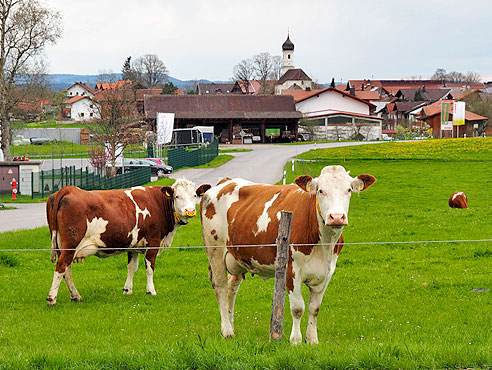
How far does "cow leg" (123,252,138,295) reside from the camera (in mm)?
12391

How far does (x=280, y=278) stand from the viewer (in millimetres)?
7754

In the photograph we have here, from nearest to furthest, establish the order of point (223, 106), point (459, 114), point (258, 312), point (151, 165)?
1. point (258, 312)
2. point (151, 165)
3. point (459, 114)
4. point (223, 106)

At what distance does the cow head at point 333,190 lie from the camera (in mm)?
7652

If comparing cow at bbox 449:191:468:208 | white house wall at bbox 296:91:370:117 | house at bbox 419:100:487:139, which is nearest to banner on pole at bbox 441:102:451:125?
house at bbox 419:100:487:139

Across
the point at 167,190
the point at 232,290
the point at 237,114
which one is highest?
the point at 237,114

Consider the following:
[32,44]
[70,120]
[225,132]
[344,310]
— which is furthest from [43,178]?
[70,120]

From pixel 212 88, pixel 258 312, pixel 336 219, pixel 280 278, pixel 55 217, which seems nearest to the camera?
pixel 336 219

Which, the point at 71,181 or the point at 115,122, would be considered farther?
the point at 115,122

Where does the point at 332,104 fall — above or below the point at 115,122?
above

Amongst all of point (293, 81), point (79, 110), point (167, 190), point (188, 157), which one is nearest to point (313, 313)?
point (167, 190)

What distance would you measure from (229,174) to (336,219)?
125ft

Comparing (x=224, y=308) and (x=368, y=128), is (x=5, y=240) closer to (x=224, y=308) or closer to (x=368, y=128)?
(x=224, y=308)

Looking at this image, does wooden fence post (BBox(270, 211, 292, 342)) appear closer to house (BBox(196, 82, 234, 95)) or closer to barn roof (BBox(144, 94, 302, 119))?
barn roof (BBox(144, 94, 302, 119))

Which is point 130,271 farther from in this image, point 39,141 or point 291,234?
point 39,141
